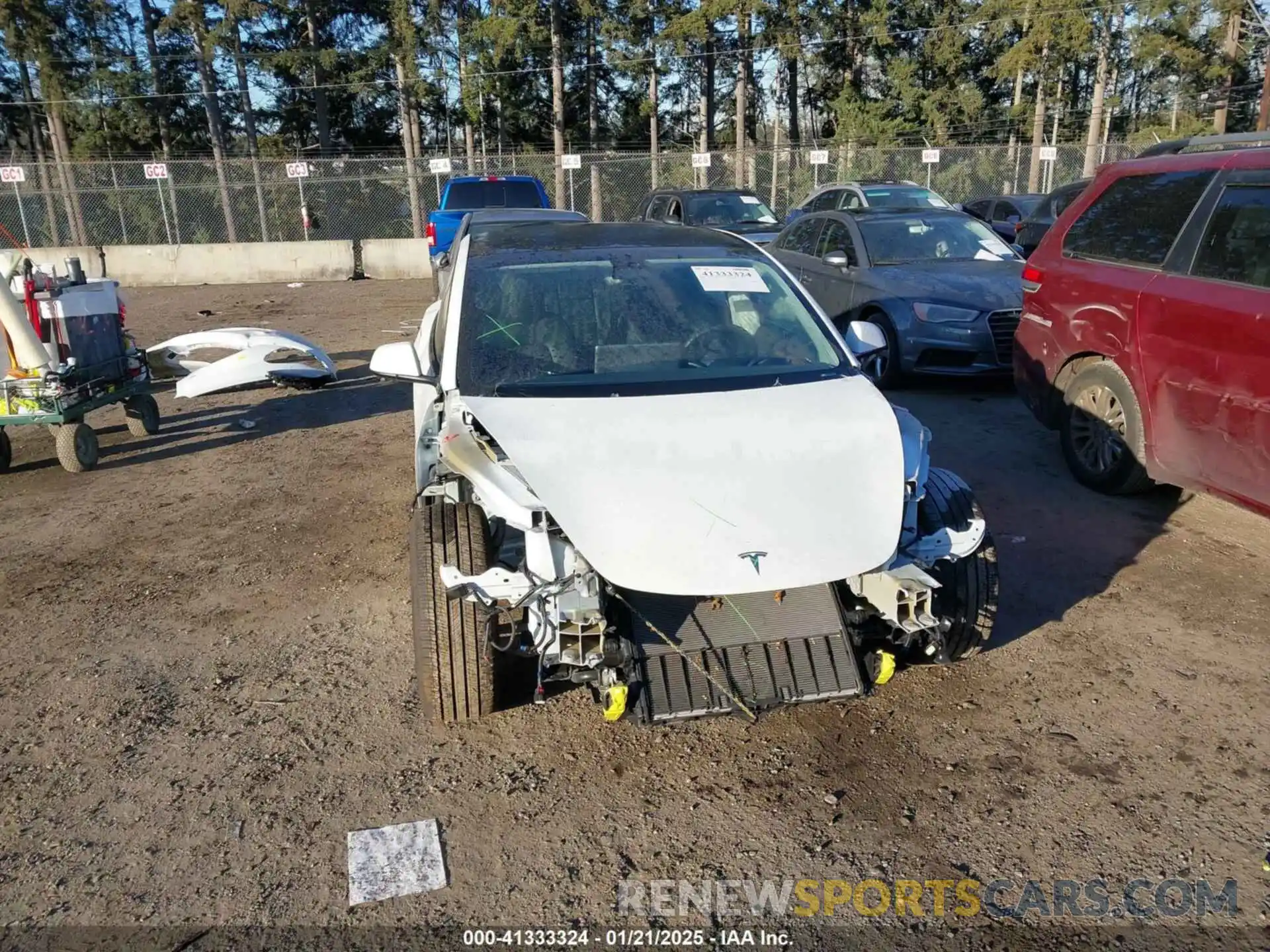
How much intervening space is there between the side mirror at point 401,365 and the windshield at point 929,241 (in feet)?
19.9

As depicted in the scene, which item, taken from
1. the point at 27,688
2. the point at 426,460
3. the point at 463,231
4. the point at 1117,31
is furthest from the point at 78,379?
the point at 1117,31

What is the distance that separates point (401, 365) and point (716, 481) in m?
1.67

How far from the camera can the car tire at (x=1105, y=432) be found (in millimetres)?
5395

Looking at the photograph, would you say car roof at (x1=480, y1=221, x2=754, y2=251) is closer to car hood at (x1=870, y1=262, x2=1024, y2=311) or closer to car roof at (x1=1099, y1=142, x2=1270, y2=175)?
car roof at (x1=1099, y1=142, x2=1270, y2=175)

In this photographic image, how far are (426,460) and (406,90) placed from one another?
34.1 meters

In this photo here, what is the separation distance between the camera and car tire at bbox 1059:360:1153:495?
539cm

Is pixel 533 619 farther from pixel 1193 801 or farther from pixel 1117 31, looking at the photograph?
pixel 1117 31

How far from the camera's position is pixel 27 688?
393 cm

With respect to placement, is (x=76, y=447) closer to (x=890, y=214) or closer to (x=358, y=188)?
(x=890, y=214)

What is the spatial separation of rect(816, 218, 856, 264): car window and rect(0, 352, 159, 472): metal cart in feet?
21.8

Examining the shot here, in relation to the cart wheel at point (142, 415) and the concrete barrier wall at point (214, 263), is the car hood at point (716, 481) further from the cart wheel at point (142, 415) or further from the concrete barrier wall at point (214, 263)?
the concrete barrier wall at point (214, 263)

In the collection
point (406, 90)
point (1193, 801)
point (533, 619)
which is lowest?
point (1193, 801)

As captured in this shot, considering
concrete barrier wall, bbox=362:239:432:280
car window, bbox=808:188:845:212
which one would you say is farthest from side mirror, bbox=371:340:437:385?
concrete barrier wall, bbox=362:239:432:280

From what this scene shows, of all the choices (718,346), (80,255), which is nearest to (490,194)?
(80,255)
